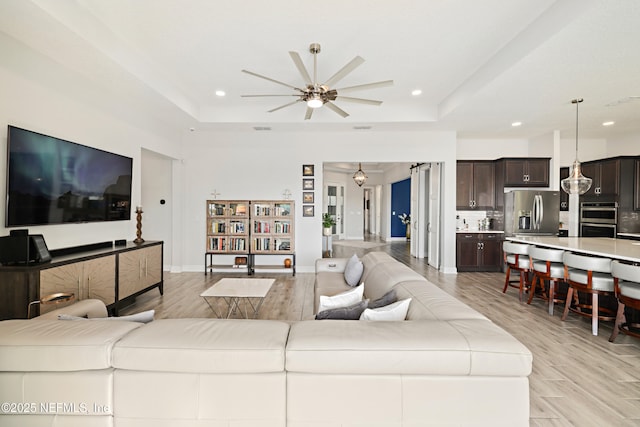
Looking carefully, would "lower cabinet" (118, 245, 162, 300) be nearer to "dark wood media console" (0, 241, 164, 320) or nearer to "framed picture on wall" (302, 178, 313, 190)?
"dark wood media console" (0, 241, 164, 320)

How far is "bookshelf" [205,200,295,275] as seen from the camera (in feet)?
21.0

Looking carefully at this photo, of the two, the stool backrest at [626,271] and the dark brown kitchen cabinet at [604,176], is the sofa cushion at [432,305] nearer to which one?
the stool backrest at [626,271]

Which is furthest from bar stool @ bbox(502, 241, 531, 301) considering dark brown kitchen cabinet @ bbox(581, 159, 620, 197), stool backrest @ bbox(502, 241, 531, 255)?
dark brown kitchen cabinet @ bbox(581, 159, 620, 197)

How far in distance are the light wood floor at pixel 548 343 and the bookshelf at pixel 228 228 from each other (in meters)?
0.65

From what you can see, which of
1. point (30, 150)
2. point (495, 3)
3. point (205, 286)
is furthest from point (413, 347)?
point (205, 286)

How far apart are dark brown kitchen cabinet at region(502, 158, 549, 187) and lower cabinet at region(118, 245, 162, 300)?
23.6 feet

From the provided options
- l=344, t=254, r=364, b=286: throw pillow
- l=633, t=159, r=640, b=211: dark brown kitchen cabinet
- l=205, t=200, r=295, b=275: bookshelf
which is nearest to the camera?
l=344, t=254, r=364, b=286: throw pillow

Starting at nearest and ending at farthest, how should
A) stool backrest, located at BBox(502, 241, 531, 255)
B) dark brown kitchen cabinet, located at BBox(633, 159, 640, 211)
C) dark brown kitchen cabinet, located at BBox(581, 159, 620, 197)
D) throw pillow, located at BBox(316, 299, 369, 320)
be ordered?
throw pillow, located at BBox(316, 299, 369, 320) < stool backrest, located at BBox(502, 241, 531, 255) < dark brown kitchen cabinet, located at BBox(633, 159, 640, 211) < dark brown kitchen cabinet, located at BBox(581, 159, 620, 197)

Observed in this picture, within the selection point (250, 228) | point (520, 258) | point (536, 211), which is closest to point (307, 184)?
point (250, 228)

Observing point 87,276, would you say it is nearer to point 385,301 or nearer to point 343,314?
point 343,314

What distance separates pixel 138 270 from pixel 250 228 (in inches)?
98.2

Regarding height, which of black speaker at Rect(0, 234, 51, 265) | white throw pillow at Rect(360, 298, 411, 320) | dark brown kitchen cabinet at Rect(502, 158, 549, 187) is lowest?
white throw pillow at Rect(360, 298, 411, 320)

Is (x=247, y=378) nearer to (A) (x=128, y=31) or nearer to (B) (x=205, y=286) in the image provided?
(A) (x=128, y=31)

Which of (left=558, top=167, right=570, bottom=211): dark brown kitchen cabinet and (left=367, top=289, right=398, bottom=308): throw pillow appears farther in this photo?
(left=558, top=167, right=570, bottom=211): dark brown kitchen cabinet
